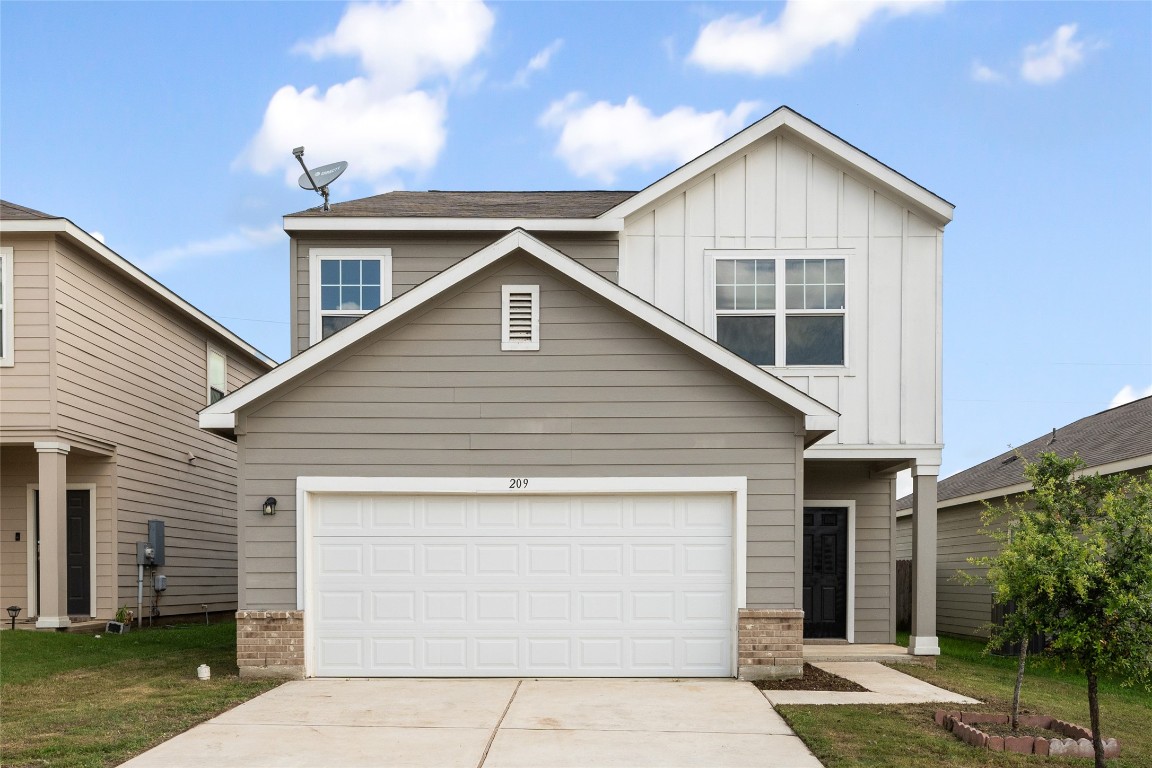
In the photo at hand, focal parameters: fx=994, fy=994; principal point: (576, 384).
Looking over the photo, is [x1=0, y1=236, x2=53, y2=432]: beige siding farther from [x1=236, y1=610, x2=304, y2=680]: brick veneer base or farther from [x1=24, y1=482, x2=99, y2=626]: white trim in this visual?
[x1=236, y1=610, x2=304, y2=680]: brick veneer base

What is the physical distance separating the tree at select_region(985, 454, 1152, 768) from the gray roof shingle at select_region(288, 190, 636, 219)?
26.1 ft

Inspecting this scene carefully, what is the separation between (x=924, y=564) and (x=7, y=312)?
43.7 ft

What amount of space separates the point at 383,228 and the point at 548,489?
15.9 ft

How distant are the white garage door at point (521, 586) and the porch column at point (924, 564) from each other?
3763 mm

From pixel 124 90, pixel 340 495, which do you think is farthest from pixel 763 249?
pixel 124 90

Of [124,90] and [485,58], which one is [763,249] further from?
[124,90]

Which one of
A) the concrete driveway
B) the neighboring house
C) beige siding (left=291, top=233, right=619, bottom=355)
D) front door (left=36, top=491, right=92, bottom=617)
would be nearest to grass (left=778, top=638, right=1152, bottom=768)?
the concrete driveway

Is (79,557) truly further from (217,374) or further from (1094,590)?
(1094,590)

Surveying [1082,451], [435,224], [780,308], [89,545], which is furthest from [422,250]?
[1082,451]

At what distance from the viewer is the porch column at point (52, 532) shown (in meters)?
14.1

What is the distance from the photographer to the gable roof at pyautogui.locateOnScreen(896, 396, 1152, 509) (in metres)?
14.2

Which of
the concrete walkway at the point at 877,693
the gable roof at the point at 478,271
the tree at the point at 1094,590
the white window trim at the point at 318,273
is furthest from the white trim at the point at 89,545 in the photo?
the tree at the point at 1094,590

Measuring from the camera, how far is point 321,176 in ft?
47.4

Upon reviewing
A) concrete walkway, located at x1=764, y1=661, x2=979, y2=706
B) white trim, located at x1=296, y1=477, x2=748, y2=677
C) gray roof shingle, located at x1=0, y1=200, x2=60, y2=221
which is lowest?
concrete walkway, located at x1=764, y1=661, x2=979, y2=706
